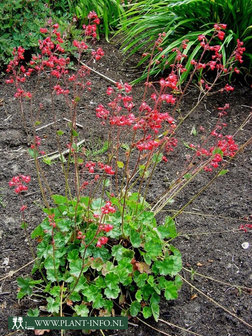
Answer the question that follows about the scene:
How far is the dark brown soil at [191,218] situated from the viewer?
221 cm

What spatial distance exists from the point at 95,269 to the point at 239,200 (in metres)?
1.25

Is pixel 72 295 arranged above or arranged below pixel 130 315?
above

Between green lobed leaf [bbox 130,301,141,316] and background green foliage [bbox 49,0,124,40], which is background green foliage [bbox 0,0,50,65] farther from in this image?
green lobed leaf [bbox 130,301,141,316]

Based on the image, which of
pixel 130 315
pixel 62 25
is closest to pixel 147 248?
pixel 130 315

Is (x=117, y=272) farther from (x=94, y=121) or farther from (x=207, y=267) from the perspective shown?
(x=94, y=121)

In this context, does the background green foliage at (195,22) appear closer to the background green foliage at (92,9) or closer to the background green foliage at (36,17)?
the background green foliage at (92,9)

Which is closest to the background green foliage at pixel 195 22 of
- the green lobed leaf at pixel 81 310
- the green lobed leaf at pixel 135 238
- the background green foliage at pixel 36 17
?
the background green foliage at pixel 36 17

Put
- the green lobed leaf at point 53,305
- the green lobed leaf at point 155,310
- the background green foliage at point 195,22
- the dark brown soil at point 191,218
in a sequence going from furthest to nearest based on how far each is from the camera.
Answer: the background green foliage at point 195,22
the dark brown soil at point 191,218
the green lobed leaf at point 155,310
the green lobed leaf at point 53,305

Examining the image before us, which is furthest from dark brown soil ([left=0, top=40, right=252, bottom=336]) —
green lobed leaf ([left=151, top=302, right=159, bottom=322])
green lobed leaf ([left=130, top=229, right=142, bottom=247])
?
green lobed leaf ([left=130, top=229, right=142, bottom=247])

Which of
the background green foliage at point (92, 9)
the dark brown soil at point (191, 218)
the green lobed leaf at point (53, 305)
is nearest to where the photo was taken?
the green lobed leaf at point (53, 305)

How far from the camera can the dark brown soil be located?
221 centimetres

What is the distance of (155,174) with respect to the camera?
121 inches

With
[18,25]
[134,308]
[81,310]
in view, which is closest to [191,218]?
[134,308]

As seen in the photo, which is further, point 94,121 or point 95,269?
point 94,121
